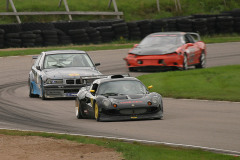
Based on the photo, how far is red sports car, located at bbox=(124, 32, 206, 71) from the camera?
24.2 metres

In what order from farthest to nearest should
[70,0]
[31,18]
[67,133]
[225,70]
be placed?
[70,0]
[31,18]
[225,70]
[67,133]

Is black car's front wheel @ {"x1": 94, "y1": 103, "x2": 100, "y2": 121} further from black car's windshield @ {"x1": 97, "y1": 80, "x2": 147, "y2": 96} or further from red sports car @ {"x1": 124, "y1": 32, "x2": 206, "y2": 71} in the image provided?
red sports car @ {"x1": 124, "y1": 32, "x2": 206, "y2": 71}

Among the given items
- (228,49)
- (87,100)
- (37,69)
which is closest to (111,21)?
(228,49)

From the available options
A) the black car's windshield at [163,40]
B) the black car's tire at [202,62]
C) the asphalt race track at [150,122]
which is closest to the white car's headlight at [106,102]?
the asphalt race track at [150,122]

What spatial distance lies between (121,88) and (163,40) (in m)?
11.7

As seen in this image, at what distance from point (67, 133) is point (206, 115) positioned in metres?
3.55

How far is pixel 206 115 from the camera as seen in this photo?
45.5 ft

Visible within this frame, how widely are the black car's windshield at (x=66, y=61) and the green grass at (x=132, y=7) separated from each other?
2230cm

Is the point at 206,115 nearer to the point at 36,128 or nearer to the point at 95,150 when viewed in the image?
the point at 36,128

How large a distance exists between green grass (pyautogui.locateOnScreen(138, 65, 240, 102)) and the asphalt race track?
96 centimetres

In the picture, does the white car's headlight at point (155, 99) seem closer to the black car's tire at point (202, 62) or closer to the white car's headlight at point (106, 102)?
the white car's headlight at point (106, 102)

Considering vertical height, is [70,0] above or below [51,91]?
above

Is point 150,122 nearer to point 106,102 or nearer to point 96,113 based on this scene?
point 106,102

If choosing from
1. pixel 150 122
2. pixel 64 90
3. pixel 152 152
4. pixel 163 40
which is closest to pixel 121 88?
pixel 150 122
